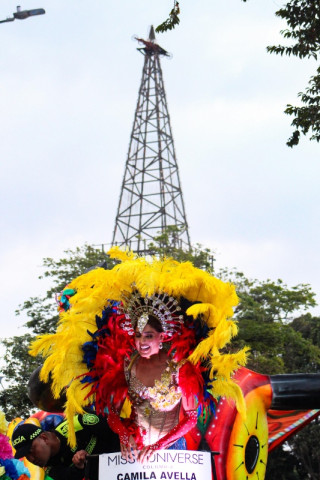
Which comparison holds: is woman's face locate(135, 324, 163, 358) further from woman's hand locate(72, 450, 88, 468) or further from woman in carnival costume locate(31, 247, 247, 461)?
woman's hand locate(72, 450, 88, 468)

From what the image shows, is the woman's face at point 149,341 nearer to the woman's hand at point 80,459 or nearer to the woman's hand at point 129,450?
the woman's hand at point 129,450

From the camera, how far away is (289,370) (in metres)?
24.0

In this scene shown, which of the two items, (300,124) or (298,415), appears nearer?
(298,415)

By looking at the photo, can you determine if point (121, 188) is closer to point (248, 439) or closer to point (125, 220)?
point (125, 220)

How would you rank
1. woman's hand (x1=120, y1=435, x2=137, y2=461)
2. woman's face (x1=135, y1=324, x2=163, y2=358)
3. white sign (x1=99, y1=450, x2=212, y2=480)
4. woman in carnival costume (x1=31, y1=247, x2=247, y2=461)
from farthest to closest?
woman's face (x1=135, y1=324, x2=163, y2=358)
woman in carnival costume (x1=31, y1=247, x2=247, y2=461)
woman's hand (x1=120, y1=435, x2=137, y2=461)
white sign (x1=99, y1=450, x2=212, y2=480)

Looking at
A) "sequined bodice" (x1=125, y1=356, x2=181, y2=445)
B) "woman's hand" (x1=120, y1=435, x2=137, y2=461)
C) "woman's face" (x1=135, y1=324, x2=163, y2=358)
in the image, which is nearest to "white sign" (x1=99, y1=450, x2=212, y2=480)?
"woman's hand" (x1=120, y1=435, x2=137, y2=461)

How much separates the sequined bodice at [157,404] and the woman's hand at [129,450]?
10cm

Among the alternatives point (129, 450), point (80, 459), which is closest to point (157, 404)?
point (129, 450)

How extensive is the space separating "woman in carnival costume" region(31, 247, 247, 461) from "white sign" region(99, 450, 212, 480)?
0.23 ft

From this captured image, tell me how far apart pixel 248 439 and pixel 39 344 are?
2.88 metres

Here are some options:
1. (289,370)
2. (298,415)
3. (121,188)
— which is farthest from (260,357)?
(121,188)

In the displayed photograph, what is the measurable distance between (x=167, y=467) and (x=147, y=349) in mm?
789

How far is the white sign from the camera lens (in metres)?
4.80

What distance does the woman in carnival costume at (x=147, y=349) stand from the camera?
512 centimetres
